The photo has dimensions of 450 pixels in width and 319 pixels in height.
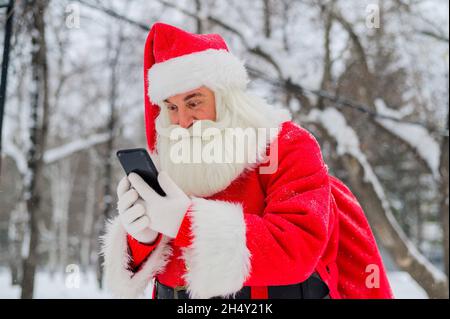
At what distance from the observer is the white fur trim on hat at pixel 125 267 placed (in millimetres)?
1449

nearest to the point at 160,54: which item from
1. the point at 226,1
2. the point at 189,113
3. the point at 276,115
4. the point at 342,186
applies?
the point at 189,113

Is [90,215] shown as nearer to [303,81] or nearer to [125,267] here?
[303,81]

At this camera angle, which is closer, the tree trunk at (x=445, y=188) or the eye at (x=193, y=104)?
the eye at (x=193, y=104)

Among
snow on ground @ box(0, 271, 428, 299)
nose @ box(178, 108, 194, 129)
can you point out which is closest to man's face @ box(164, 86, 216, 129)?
nose @ box(178, 108, 194, 129)

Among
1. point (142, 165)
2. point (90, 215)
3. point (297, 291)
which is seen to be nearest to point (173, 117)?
point (142, 165)

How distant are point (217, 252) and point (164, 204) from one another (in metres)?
0.18

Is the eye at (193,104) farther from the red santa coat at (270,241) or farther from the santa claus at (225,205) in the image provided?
the red santa coat at (270,241)

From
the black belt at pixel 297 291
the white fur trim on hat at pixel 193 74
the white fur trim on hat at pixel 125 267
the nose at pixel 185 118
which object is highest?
the white fur trim on hat at pixel 193 74

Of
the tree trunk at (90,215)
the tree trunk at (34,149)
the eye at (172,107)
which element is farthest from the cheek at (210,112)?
the tree trunk at (90,215)

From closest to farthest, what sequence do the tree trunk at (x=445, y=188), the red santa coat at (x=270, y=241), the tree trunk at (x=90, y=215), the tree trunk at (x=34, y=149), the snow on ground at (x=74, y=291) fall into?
1. the red santa coat at (x=270, y=241)
2. the tree trunk at (x=34, y=149)
3. the tree trunk at (x=445, y=188)
4. the snow on ground at (x=74, y=291)
5. the tree trunk at (x=90, y=215)

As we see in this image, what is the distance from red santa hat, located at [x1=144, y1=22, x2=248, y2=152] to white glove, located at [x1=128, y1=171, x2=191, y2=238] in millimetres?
371

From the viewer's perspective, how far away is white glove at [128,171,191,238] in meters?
1.22

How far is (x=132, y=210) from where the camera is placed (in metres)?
1.27
